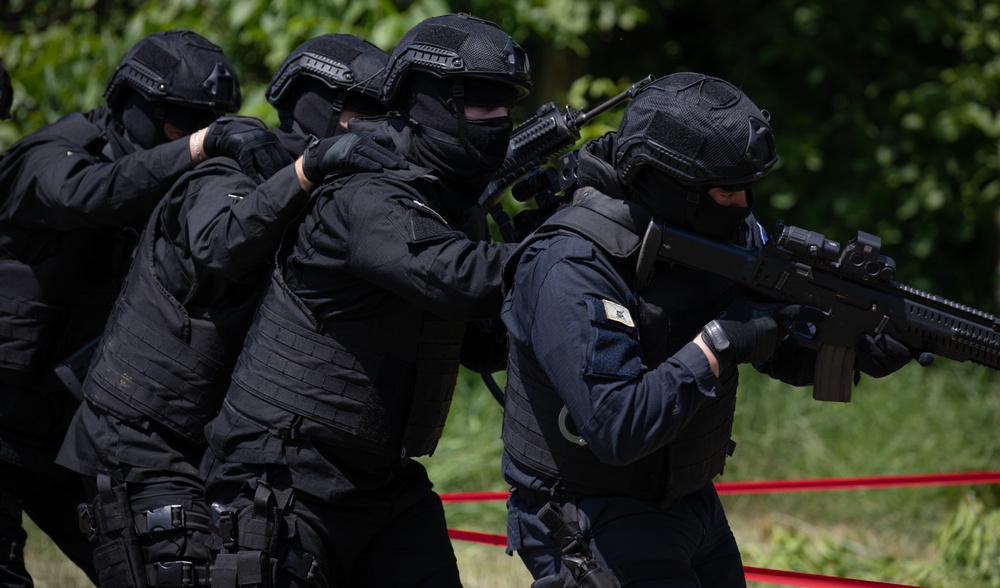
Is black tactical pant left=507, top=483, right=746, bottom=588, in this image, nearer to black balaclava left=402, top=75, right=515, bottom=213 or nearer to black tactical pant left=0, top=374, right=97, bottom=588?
black balaclava left=402, top=75, right=515, bottom=213

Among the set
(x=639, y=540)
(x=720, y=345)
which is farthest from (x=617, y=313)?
(x=639, y=540)

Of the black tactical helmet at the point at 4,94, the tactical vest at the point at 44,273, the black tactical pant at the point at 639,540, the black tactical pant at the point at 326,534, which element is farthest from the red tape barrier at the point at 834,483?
the black tactical helmet at the point at 4,94

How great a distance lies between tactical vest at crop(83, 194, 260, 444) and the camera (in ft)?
11.4

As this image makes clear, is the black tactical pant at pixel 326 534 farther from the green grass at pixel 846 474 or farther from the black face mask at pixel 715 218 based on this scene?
the green grass at pixel 846 474

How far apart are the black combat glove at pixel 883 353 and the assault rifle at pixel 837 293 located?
2 cm

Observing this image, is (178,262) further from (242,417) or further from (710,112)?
(710,112)

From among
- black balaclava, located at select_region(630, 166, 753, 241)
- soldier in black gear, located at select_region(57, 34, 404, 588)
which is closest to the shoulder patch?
black balaclava, located at select_region(630, 166, 753, 241)

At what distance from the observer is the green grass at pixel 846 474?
5.36 m

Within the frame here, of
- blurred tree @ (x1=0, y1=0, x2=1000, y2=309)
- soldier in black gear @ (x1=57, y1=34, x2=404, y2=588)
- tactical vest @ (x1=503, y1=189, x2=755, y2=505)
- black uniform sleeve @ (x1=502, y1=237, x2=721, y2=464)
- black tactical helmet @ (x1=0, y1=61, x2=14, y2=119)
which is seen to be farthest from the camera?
blurred tree @ (x1=0, y1=0, x2=1000, y2=309)

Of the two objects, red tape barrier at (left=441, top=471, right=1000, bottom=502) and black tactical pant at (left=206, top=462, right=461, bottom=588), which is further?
red tape barrier at (left=441, top=471, right=1000, bottom=502)

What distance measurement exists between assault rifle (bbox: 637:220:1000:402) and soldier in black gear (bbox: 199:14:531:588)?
22.2 inches

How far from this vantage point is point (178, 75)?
3.89 m

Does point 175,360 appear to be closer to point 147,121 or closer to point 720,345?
point 147,121

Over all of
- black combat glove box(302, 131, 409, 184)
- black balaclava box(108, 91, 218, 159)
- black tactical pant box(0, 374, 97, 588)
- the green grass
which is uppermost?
black combat glove box(302, 131, 409, 184)
